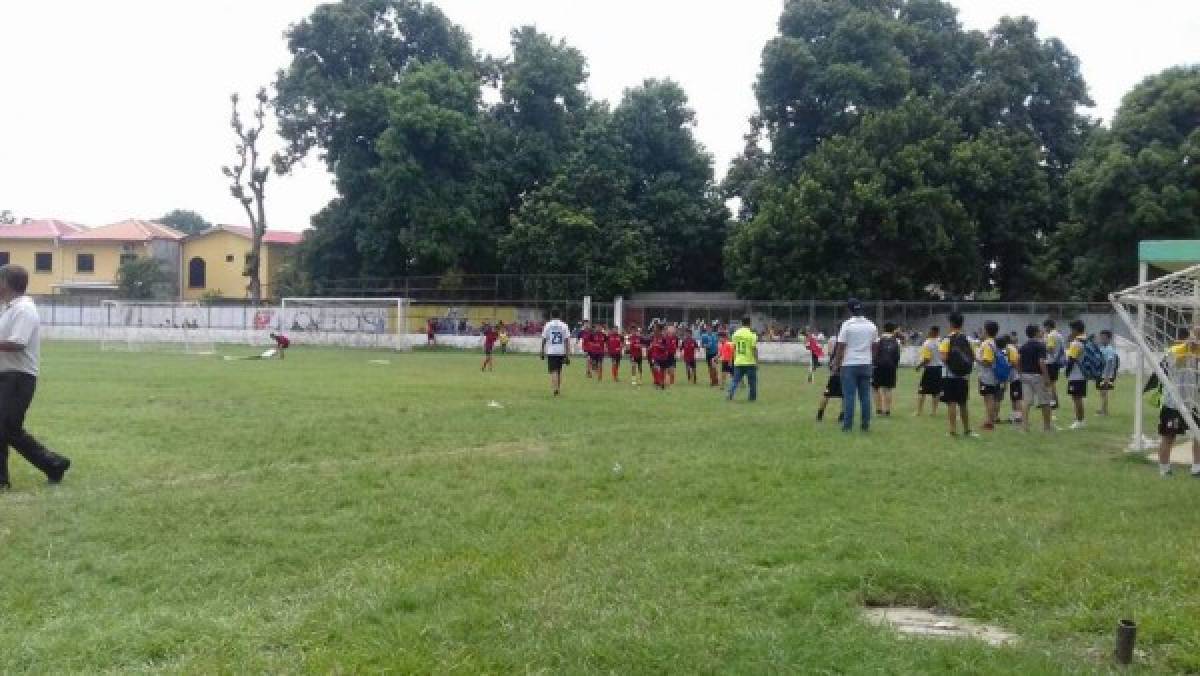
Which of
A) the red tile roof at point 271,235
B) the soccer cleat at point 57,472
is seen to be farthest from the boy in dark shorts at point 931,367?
the red tile roof at point 271,235

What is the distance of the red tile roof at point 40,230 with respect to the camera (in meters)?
67.1

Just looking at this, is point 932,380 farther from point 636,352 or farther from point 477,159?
point 477,159

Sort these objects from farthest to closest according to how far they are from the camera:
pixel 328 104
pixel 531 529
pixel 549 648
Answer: pixel 328 104
pixel 531 529
pixel 549 648

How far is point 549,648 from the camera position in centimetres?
473

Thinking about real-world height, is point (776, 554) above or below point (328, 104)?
below

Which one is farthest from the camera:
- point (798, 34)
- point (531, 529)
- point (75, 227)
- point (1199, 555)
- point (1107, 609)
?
point (75, 227)

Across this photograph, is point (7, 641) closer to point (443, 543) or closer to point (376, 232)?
point (443, 543)

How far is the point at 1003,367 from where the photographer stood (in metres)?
16.0

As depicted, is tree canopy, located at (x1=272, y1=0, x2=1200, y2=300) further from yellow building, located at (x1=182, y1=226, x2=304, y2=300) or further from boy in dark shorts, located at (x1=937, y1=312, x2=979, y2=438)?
boy in dark shorts, located at (x1=937, y1=312, x2=979, y2=438)

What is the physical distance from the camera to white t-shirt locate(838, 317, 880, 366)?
43.8ft

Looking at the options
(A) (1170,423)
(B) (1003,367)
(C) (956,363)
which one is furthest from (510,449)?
(B) (1003,367)

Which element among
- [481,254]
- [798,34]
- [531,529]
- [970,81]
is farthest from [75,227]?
[531,529]

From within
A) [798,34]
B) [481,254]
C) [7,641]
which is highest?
[798,34]

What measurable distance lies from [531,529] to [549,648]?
2522mm
